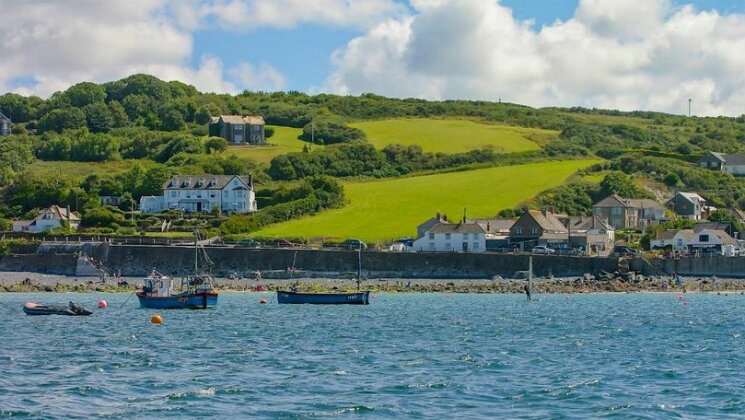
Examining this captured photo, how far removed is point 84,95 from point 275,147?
143 feet

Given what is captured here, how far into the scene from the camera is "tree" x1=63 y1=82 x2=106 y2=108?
18825cm

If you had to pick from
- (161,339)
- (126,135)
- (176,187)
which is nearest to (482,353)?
(161,339)

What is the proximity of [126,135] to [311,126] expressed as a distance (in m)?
24.6

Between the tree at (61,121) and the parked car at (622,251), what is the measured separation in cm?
9656

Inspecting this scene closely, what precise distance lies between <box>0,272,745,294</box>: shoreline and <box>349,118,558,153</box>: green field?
64303 mm

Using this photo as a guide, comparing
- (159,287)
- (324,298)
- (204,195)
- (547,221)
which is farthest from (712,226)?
(159,287)

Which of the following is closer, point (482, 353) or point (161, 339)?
point (482, 353)

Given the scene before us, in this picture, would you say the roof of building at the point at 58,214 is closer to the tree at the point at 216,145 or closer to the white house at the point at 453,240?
the white house at the point at 453,240

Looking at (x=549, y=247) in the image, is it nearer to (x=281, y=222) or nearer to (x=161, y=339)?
(x=281, y=222)

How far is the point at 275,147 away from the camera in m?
159

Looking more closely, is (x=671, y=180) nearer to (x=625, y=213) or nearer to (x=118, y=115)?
(x=625, y=213)

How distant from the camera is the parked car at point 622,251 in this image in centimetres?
10119

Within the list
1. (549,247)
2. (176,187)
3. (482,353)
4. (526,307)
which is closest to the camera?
(482,353)

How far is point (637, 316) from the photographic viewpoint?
6384 centimetres
